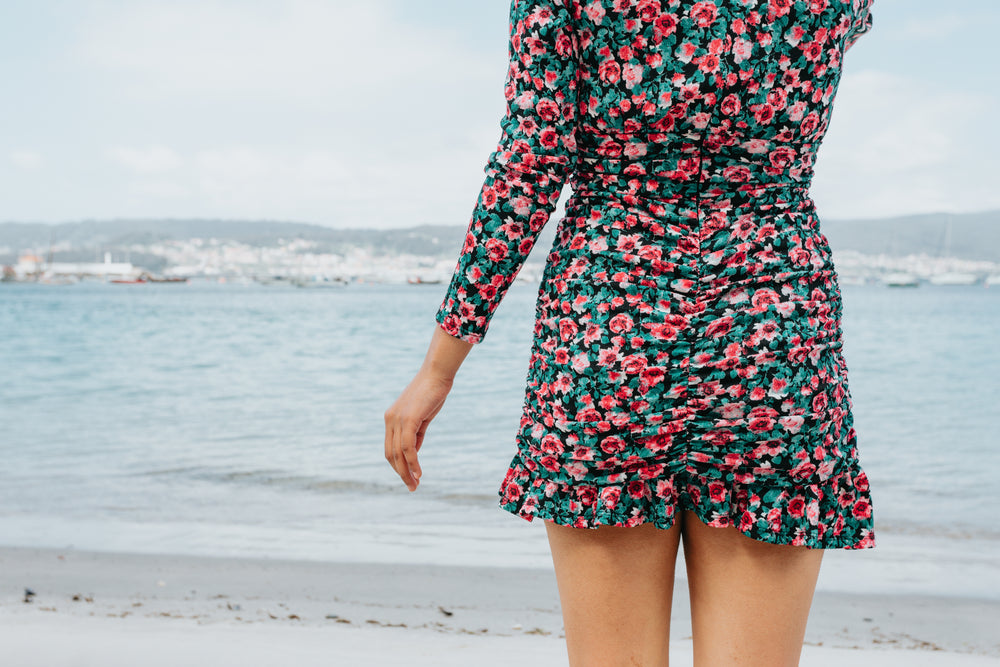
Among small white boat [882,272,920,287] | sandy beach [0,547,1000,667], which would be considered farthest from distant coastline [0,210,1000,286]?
sandy beach [0,547,1000,667]

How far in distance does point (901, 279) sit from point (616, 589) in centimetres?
7566

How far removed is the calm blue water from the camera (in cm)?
499

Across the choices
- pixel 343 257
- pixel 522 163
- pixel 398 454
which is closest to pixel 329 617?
pixel 398 454

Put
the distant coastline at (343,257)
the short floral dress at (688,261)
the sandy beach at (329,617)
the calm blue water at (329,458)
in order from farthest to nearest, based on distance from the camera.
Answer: the distant coastline at (343,257), the calm blue water at (329,458), the sandy beach at (329,617), the short floral dress at (688,261)

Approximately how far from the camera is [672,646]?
314 centimetres

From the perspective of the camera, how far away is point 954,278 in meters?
73.5

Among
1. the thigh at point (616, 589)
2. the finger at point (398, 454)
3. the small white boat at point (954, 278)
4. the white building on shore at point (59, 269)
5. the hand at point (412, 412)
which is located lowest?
the white building on shore at point (59, 269)

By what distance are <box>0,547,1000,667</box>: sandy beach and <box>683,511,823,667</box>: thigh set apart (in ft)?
6.14

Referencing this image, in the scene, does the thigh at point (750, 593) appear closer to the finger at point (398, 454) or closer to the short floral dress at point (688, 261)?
the short floral dress at point (688, 261)

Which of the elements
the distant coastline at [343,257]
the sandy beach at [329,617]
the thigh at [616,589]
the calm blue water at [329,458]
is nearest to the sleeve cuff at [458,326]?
the thigh at [616,589]

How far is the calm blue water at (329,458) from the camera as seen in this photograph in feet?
16.4

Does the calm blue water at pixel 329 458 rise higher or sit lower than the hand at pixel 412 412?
lower

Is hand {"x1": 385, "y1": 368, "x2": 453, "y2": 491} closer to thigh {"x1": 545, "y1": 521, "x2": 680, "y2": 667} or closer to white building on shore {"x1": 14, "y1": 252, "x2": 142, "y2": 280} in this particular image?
thigh {"x1": 545, "y1": 521, "x2": 680, "y2": 667}

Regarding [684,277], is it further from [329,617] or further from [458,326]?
[329,617]
